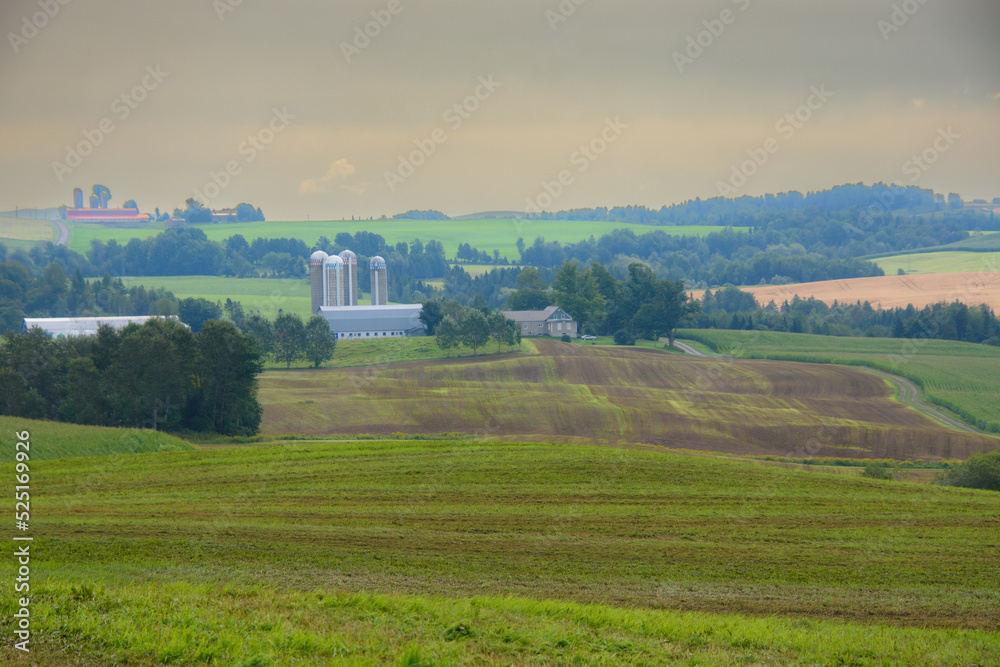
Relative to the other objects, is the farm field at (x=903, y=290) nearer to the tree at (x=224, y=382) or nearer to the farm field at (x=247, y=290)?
the farm field at (x=247, y=290)

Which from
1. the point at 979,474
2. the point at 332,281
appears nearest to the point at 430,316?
the point at 332,281

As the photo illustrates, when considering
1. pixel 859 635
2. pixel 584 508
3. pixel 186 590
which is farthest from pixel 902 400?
pixel 186 590

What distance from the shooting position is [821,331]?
351 ft

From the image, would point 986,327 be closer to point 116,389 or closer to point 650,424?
point 650,424

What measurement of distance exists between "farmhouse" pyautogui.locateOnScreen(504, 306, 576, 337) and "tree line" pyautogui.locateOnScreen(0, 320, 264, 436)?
66.6 m

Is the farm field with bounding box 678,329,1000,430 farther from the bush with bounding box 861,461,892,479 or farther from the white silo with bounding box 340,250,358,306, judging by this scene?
the white silo with bounding box 340,250,358,306

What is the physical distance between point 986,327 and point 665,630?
10227 centimetres

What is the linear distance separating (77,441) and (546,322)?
274 ft

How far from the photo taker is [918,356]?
81.2 meters

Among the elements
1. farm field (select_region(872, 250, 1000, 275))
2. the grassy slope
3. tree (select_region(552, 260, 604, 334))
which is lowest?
the grassy slope

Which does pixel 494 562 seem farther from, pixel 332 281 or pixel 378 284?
pixel 378 284

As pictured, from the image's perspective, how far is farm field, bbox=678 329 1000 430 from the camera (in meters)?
61.1

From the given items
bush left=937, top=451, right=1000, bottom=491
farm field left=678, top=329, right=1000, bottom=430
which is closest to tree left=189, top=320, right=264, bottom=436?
bush left=937, top=451, right=1000, bottom=491

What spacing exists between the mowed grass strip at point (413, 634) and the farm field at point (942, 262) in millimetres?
149211
